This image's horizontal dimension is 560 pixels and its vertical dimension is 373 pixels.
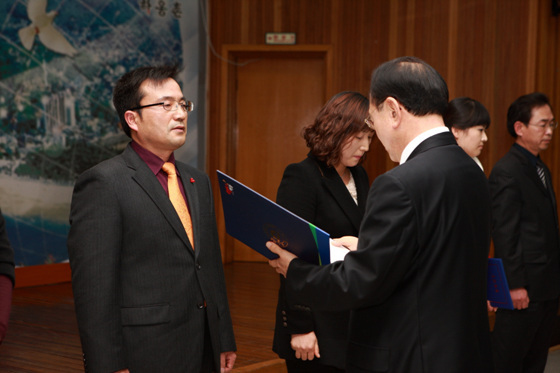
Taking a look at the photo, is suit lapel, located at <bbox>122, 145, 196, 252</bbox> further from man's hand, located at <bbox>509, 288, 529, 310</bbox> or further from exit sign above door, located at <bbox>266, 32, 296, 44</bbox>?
exit sign above door, located at <bbox>266, 32, 296, 44</bbox>

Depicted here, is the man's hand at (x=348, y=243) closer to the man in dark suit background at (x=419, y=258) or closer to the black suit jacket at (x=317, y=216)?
the black suit jacket at (x=317, y=216)

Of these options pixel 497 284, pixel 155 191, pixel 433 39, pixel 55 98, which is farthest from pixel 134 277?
pixel 433 39

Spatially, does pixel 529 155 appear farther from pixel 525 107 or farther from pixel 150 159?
pixel 150 159

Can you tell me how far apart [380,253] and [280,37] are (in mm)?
5658

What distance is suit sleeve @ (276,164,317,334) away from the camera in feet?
7.00

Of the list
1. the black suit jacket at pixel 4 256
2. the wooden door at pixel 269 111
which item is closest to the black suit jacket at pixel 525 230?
the black suit jacket at pixel 4 256

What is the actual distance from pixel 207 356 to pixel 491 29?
5297 mm

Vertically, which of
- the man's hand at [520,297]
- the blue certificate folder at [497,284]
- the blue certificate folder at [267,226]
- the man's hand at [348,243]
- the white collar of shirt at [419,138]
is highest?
the white collar of shirt at [419,138]

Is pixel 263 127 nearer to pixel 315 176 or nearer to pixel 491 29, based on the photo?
pixel 491 29

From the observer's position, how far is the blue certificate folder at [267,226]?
164 cm

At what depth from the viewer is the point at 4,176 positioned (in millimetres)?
5422

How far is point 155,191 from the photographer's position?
1.97m

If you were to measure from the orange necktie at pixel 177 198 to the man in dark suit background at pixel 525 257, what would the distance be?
196cm

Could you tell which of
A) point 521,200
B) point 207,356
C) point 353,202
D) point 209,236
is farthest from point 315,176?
point 521,200
